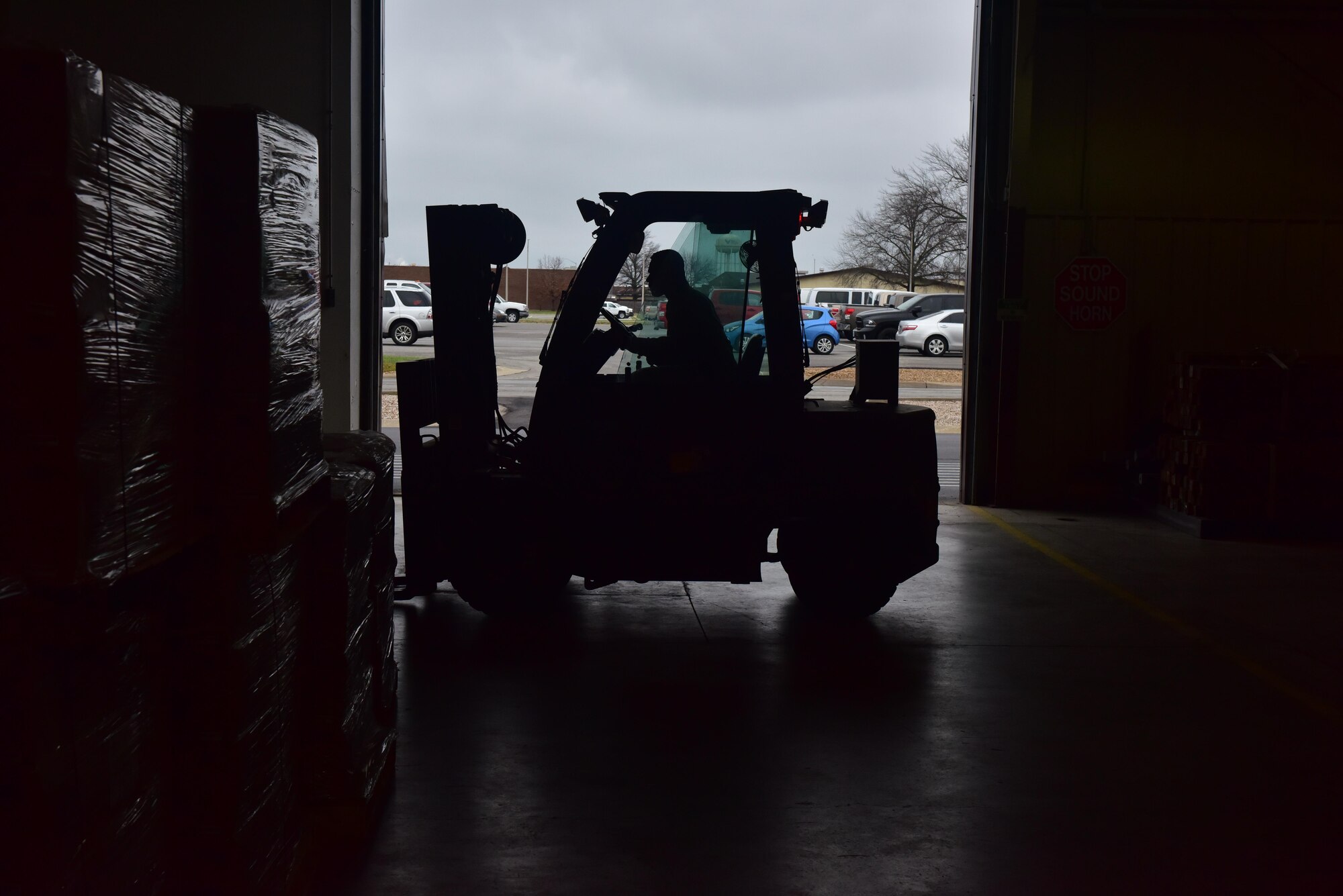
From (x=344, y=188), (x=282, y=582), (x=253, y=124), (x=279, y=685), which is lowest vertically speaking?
(x=279, y=685)

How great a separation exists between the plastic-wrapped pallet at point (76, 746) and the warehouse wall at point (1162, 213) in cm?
957

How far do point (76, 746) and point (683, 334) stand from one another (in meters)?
4.28

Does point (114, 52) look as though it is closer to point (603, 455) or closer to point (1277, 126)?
point (603, 455)

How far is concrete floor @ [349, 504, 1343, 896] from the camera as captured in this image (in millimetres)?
3537

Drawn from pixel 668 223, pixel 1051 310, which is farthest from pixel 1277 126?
pixel 668 223

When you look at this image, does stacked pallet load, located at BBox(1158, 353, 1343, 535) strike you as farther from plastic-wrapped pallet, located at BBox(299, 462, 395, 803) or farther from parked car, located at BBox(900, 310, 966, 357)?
parked car, located at BBox(900, 310, 966, 357)

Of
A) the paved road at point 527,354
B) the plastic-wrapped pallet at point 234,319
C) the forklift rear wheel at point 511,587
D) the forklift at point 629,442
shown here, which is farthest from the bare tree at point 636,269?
the paved road at point 527,354

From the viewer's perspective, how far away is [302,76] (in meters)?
9.34

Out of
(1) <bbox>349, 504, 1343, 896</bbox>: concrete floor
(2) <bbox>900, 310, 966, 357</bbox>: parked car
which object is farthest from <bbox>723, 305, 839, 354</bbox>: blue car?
(1) <bbox>349, 504, 1343, 896</bbox>: concrete floor

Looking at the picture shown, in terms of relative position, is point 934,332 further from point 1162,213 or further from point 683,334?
point 683,334

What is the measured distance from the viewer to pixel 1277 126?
35.8 ft

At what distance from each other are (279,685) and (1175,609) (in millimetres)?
5742

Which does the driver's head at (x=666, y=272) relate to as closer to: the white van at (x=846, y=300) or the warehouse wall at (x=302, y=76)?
the warehouse wall at (x=302, y=76)

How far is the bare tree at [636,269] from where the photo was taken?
6062 mm
